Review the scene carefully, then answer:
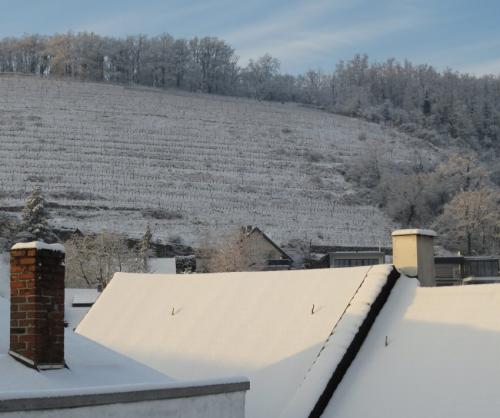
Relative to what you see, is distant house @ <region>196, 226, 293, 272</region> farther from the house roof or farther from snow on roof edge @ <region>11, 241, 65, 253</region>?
snow on roof edge @ <region>11, 241, 65, 253</region>

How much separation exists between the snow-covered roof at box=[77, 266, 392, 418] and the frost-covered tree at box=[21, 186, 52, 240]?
47.9 m

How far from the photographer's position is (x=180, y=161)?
96.8m

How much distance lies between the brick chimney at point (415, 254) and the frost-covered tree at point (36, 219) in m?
51.6

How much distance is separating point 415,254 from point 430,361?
264 centimetres

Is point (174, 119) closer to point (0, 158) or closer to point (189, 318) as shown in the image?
point (0, 158)

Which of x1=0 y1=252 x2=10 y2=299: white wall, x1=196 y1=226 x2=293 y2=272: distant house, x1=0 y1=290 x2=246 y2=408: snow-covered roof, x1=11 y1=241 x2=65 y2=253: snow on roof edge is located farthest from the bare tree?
x1=11 y1=241 x2=65 y2=253: snow on roof edge

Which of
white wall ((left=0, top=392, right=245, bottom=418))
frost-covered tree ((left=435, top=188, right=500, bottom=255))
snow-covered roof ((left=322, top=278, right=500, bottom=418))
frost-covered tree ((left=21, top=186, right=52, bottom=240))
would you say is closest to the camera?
white wall ((left=0, top=392, right=245, bottom=418))

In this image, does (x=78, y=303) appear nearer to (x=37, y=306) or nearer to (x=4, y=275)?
(x=4, y=275)

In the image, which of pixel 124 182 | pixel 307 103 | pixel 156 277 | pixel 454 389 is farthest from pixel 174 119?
pixel 454 389

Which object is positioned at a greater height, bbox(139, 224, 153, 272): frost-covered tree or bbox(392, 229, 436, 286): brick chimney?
bbox(392, 229, 436, 286): brick chimney

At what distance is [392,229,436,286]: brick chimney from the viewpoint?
42.1 ft

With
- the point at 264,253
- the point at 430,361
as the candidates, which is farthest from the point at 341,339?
the point at 264,253

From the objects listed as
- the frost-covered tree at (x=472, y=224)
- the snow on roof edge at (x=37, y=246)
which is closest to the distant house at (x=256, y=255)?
the frost-covered tree at (x=472, y=224)

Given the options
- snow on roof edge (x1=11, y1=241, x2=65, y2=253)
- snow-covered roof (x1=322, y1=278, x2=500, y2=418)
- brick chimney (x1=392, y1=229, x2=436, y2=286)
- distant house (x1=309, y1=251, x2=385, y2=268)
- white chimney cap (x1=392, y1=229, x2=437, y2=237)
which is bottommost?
distant house (x1=309, y1=251, x2=385, y2=268)
